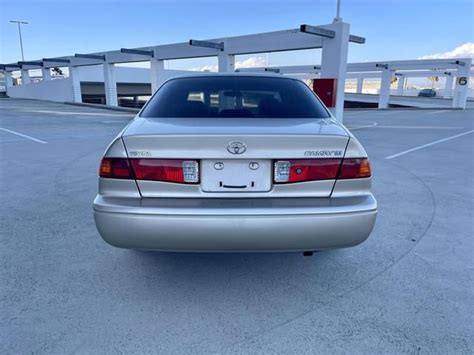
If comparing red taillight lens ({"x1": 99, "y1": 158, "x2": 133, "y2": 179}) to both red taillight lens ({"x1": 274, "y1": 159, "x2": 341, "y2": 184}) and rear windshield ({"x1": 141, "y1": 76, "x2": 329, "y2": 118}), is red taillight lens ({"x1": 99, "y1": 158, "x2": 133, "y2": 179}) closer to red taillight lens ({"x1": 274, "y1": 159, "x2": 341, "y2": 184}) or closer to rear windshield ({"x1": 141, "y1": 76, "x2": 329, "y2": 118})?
rear windshield ({"x1": 141, "y1": 76, "x2": 329, "y2": 118})

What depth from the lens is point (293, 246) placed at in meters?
2.04

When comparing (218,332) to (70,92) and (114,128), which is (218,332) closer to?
(114,128)

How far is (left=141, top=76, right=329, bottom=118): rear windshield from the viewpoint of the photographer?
108 inches

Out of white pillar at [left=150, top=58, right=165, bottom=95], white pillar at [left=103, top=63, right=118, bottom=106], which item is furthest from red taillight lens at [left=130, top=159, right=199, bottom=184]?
white pillar at [left=103, top=63, right=118, bottom=106]

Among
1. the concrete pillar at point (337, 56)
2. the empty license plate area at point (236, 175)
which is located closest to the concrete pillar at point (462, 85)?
the concrete pillar at point (337, 56)

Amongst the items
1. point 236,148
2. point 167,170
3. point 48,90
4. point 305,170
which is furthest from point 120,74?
point 305,170

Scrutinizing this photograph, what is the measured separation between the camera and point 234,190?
202cm

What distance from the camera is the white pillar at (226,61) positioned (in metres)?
17.7

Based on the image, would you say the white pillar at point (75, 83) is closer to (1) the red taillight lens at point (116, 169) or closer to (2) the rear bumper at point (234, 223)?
(1) the red taillight lens at point (116, 169)

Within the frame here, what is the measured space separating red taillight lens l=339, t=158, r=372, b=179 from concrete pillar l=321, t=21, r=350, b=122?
12.0 metres

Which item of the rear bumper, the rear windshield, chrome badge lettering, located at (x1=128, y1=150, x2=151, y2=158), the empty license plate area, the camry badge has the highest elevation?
the rear windshield

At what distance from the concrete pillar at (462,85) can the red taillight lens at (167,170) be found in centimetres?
3243

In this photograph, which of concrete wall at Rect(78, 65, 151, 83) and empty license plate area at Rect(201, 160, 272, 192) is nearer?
empty license plate area at Rect(201, 160, 272, 192)

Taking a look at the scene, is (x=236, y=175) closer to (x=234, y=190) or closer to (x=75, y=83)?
(x=234, y=190)
